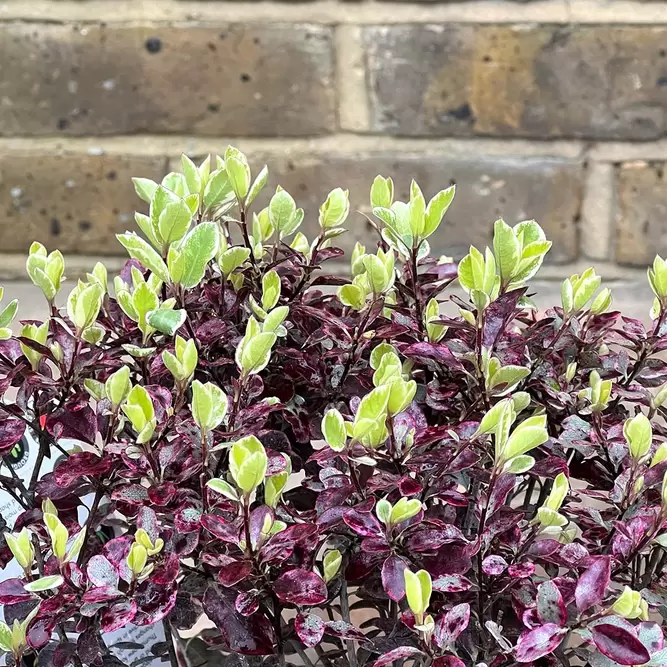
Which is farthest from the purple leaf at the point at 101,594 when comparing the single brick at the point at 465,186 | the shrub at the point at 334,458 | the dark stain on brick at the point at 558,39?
the dark stain on brick at the point at 558,39

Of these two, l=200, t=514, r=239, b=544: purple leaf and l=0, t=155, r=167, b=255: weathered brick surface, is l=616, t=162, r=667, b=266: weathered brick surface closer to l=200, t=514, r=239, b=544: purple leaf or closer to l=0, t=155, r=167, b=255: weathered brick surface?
l=0, t=155, r=167, b=255: weathered brick surface

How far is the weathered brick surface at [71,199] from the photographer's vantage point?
3.60 feet

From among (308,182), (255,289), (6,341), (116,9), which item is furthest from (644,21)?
(6,341)

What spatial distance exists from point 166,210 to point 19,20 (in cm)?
84

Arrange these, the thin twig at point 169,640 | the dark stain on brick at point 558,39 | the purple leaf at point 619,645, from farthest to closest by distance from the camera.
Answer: the dark stain on brick at point 558,39, the thin twig at point 169,640, the purple leaf at point 619,645

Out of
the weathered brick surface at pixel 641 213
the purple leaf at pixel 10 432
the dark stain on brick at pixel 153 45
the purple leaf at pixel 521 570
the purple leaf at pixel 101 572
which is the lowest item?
the weathered brick surface at pixel 641 213

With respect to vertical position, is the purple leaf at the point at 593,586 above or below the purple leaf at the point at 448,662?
above

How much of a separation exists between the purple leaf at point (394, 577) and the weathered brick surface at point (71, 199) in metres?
0.88

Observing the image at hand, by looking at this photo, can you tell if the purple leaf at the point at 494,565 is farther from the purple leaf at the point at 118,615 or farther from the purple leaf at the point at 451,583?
the purple leaf at the point at 118,615

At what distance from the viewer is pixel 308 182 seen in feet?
3.60

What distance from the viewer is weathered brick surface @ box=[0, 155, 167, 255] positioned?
1099mm

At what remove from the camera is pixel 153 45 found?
3.42ft

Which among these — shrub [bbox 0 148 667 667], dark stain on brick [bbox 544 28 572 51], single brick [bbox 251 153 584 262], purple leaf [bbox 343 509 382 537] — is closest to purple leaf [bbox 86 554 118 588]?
shrub [bbox 0 148 667 667]

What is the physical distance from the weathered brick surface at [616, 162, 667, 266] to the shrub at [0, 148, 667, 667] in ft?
2.26
